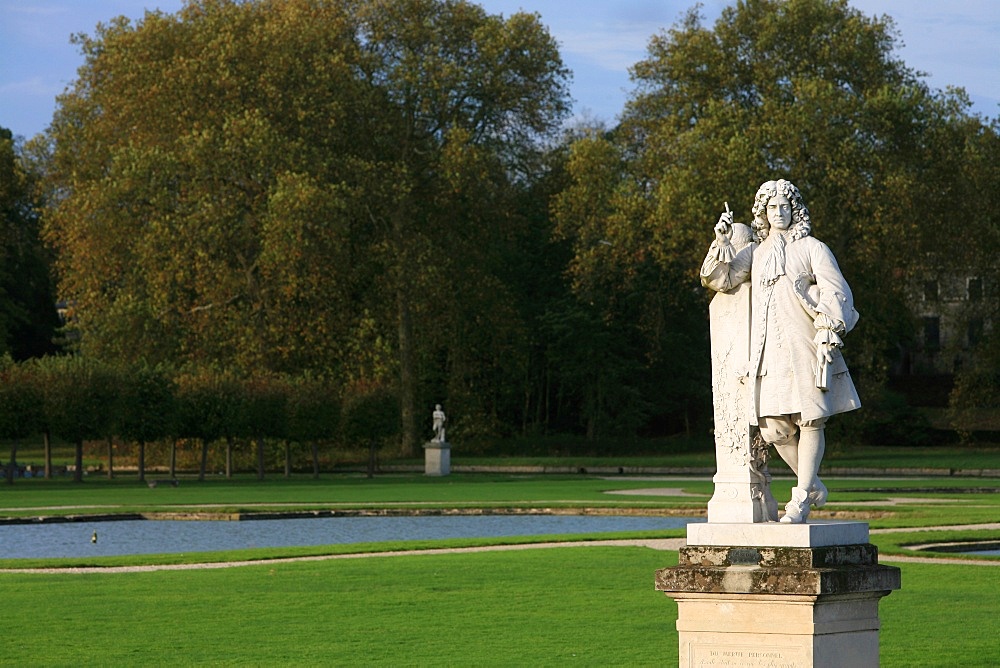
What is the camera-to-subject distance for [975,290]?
212ft

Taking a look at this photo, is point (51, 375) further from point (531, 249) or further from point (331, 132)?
point (531, 249)

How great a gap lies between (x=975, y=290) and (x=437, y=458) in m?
23.0

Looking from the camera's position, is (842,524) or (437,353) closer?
(842,524)

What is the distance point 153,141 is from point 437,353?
56.8 feet

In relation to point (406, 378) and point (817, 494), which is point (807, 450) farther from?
point (406, 378)

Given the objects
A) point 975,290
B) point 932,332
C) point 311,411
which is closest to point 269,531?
point 311,411

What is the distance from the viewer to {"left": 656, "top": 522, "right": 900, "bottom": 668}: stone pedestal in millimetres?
8367

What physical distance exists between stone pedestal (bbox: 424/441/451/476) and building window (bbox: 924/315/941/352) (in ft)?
79.7

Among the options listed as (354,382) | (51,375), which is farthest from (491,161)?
(51,375)

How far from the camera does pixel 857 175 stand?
190ft

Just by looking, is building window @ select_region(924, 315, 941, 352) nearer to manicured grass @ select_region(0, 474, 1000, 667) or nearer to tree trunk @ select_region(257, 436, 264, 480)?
tree trunk @ select_region(257, 436, 264, 480)

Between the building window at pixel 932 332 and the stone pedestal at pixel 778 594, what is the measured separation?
63229mm

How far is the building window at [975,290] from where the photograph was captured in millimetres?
64250

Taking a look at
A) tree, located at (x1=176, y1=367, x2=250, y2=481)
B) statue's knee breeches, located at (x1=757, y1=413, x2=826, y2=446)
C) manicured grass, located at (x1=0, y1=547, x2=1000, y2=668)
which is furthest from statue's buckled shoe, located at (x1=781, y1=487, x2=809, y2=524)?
tree, located at (x1=176, y1=367, x2=250, y2=481)
